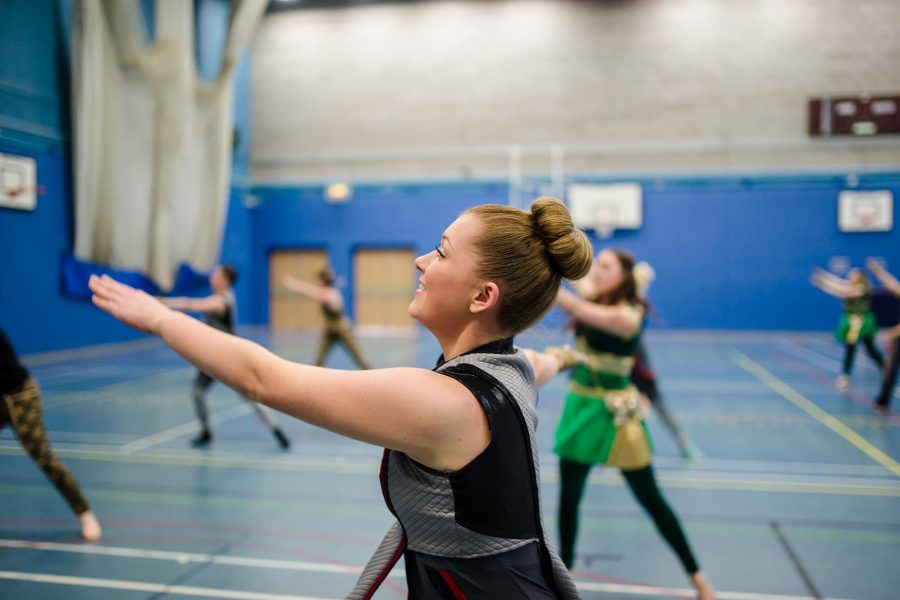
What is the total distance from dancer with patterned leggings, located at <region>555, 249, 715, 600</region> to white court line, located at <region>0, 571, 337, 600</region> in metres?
1.53

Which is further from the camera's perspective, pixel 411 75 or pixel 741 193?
pixel 411 75

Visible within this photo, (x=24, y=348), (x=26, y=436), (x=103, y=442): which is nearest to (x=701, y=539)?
(x=26, y=436)

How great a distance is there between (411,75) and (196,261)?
320 inches

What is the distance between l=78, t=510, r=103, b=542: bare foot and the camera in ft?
15.5

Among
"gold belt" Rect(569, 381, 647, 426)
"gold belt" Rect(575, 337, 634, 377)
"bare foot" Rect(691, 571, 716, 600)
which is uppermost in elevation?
"gold belt" Rect(575, 337, 634, 377)

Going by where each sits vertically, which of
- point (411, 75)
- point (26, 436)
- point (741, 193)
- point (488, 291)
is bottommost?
point (26, 436)

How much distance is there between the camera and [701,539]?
488 cm

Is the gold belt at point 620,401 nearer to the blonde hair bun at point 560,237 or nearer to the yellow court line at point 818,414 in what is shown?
the blonde hair bun at point 560,237

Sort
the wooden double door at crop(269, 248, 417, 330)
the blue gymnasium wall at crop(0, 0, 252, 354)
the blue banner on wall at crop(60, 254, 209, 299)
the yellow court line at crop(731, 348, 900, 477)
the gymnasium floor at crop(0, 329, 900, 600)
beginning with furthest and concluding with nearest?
the wooden double door at crop(269, 248, 417, 330)
the blue banner on wall at crop(60, 254, 209, 299)
the blue gymnasium wall at crop(0, 0, 252, 354)
the yellow court line at crop(731, 348, 900, 477)
the gymnasium floor at crop(0, 329, 900, 600)

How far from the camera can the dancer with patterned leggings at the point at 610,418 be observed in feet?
12.3

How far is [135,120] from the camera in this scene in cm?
1383

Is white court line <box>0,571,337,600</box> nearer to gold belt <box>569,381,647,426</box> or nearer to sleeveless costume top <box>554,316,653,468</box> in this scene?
sleeveless costume top <box>554,316,653,468</box>

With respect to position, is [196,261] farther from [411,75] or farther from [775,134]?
[775,134]

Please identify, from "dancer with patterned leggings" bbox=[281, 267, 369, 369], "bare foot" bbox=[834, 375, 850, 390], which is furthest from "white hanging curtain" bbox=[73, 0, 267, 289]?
"bare foot" bbox=[834, 375, 850, 390]
